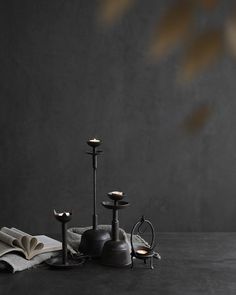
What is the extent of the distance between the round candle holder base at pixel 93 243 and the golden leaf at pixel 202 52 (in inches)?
69.3

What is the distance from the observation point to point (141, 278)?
1.70m

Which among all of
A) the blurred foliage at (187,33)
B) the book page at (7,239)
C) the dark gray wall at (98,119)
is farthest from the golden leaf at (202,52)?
the dark gray wall at (98,119)

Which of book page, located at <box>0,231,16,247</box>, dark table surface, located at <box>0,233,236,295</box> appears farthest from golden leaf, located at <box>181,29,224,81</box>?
book page, located at <box>0,231,16,247</box>

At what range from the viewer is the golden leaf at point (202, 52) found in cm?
24

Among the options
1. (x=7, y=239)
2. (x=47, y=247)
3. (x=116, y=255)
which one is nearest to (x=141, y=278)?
(x=116, y=255)

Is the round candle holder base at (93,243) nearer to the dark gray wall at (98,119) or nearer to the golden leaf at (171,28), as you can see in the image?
the dark gray wall at (98,119)

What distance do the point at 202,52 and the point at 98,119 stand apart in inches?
116

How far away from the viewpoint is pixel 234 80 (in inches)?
125

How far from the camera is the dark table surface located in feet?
5.22

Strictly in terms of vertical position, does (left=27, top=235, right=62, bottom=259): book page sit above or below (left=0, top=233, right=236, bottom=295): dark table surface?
above

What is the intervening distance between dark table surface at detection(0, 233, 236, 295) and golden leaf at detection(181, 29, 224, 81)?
55.7 inches

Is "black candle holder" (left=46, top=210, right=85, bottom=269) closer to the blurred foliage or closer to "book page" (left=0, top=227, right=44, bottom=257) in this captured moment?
"book page" (left=0, top=227, right=44, bottom=257)

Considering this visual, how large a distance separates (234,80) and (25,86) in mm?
1392

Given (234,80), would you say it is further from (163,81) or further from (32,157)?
(32,157)
